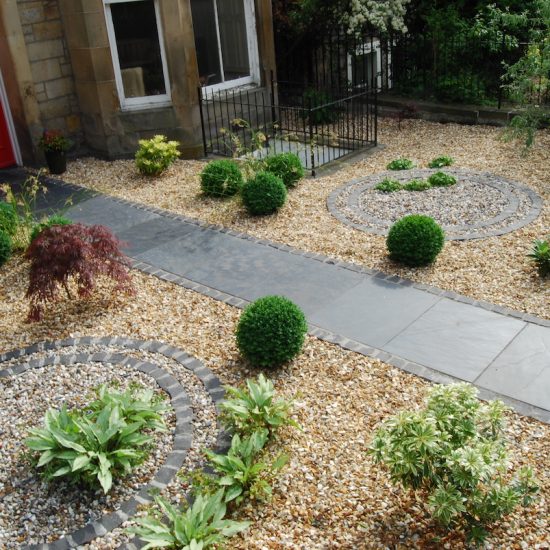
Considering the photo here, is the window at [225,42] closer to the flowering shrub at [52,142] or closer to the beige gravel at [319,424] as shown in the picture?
the flowering shrub at [52,142]

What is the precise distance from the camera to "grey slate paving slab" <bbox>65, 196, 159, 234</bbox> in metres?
8.57

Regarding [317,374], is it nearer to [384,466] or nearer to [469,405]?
[384,466]

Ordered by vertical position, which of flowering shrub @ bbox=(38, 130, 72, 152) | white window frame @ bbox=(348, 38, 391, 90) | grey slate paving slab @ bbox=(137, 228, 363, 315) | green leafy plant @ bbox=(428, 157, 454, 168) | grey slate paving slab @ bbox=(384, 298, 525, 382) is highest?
white window frame @ bbox=(348, 38, 391, 90)

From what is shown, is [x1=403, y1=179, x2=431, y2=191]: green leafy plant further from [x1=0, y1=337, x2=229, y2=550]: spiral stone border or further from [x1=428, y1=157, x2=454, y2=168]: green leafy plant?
[x1=0, y1=337, x2=229, y2=550]: spiral stone border

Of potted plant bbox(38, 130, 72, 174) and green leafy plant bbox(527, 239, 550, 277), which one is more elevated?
potted plant bbox(38, 130, 72, 174)

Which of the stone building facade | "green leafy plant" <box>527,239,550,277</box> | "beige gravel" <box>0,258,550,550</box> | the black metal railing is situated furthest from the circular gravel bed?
the stone building facade

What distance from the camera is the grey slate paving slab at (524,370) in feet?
Answer: 15.9

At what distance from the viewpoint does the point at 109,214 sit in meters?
8.88

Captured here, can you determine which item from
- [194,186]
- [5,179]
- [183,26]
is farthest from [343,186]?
[5,179]

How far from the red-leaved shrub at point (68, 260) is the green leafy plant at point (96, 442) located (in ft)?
6.04

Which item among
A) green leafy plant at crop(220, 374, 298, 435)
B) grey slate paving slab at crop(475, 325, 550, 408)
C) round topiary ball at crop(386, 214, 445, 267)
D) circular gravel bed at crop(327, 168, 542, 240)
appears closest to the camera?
green leafy plant at crop(220, 374, 298, 435)

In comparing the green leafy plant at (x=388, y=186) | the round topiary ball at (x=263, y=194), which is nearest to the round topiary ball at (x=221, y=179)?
the round topiary ball at (x=263, y=194)

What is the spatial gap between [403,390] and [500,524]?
1400 millimetres

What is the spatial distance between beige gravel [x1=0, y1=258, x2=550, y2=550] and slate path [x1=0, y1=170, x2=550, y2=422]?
0.82ft
